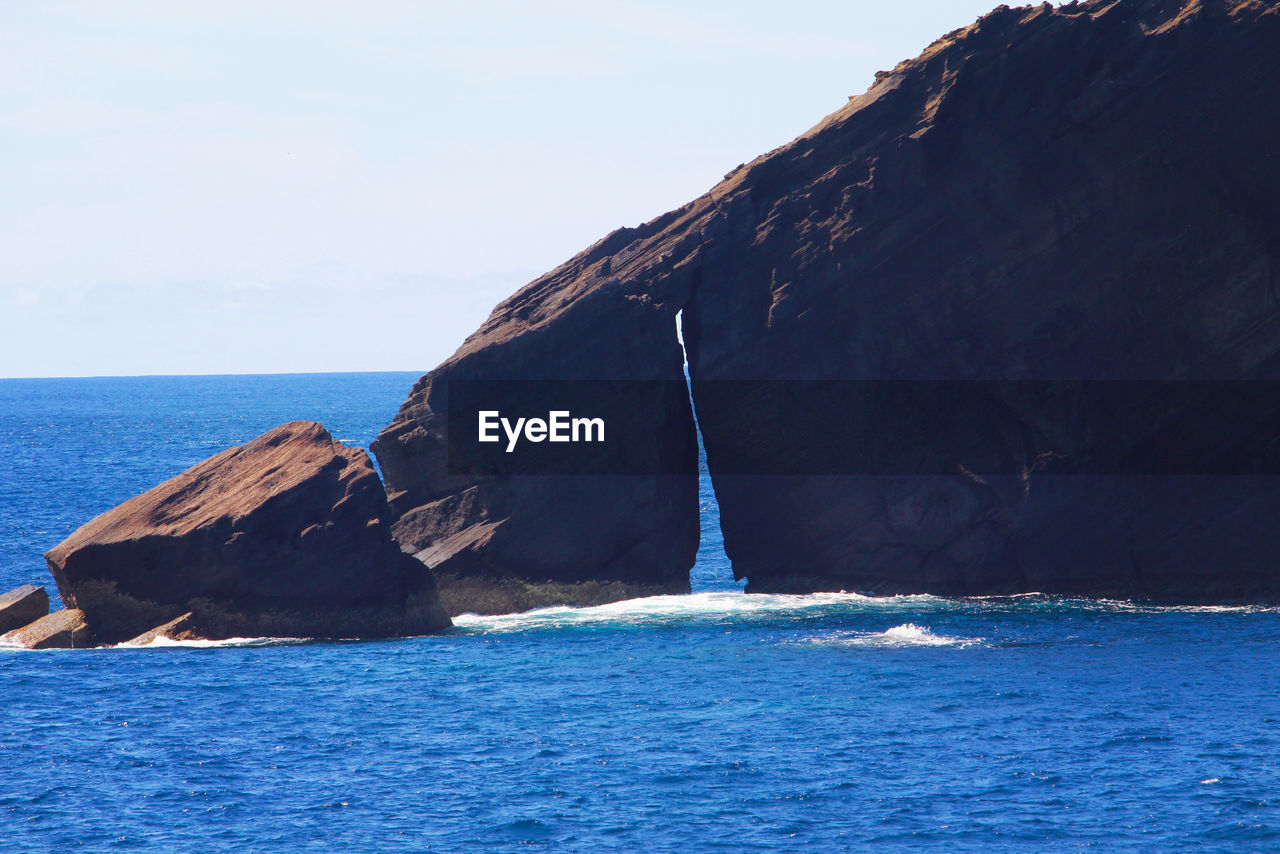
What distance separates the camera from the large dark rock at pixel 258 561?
1778 inches

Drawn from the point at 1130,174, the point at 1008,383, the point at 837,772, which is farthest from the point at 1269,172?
the point at 837,772

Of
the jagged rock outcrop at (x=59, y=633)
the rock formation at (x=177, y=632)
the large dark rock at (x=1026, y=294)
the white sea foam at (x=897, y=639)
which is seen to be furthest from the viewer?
the large dark rock at (x=1026, y=294)

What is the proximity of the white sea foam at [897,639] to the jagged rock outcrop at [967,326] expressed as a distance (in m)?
6.37

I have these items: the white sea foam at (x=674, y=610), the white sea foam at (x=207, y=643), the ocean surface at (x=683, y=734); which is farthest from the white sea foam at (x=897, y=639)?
the white sea foam at (x=207, y=643)

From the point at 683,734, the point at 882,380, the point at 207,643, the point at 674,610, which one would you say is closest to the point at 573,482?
the point at 674,610

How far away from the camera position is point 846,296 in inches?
2021

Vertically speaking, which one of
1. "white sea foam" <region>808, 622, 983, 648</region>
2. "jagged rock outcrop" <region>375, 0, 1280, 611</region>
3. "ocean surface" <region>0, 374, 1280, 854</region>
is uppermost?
"jagged rock outcrop" <region>375, 0, 1280, 611</region>

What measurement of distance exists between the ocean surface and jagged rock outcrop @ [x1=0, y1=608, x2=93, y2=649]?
3.18 feet

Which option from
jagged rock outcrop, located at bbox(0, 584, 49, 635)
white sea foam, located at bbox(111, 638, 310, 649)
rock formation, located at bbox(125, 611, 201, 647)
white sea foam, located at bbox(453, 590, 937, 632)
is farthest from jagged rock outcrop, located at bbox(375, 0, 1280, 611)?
jagged rock outcrop, located at bbox(0, 584, 49, 635)

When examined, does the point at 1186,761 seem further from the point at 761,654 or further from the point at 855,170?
the point at 855,170

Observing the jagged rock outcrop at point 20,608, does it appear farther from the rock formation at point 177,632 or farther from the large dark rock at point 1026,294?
the large dark rock at point 1026,294

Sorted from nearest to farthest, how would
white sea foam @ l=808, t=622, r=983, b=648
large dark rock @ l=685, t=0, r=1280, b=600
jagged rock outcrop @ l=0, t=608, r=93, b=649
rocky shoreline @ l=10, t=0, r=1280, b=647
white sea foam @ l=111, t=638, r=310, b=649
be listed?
white sea foam @ l=808, t=622, r=983, b=648
white sea foam @ l=111, t=638, r=310, b=649
jagged rock outcrop @ l=0, t=608, r=93, b=649
rocky shoreline @ l=10, t=0, r=1280, b=647
large dark rock @ l=685, t=0, r=1280, b=600

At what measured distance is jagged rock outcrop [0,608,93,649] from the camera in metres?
46.7

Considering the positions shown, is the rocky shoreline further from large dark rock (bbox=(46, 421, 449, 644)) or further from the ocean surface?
the ocean surface
